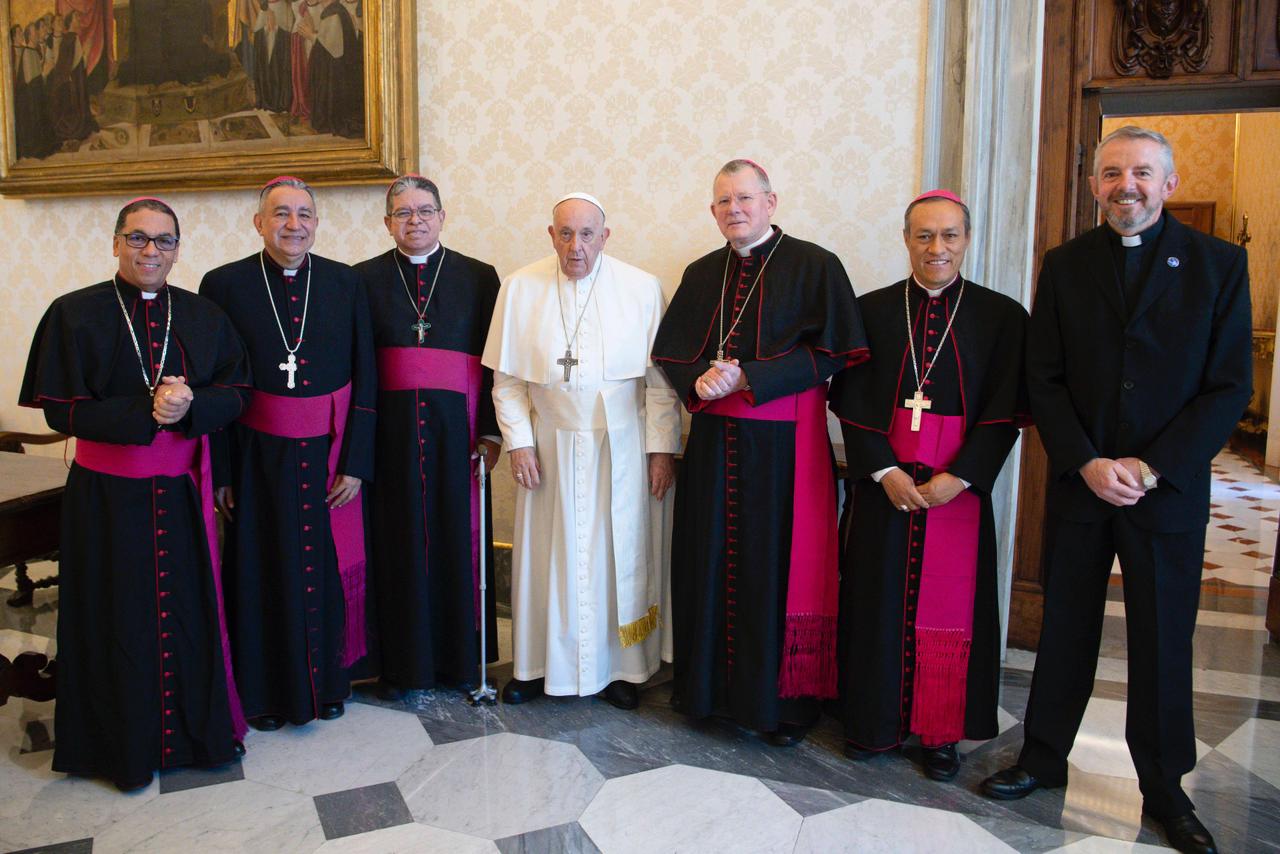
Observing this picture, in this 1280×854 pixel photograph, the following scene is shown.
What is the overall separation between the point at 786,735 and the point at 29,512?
8.21ft

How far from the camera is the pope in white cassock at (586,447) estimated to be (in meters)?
3.33

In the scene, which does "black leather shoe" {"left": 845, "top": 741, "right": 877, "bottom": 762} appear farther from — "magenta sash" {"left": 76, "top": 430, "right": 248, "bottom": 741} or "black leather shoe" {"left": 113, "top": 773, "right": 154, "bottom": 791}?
"black leather shoe" {"left": 113, "top": 773, "right": 154, "bottom": 791}

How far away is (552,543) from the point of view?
3412 millimetres

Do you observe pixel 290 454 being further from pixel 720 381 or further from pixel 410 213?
pixel 720 381

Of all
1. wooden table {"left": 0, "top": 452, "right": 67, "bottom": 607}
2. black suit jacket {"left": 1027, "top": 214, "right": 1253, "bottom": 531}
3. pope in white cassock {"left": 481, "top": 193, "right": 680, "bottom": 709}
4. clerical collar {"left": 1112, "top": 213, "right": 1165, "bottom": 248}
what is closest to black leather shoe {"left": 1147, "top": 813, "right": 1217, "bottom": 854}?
black suit jacket {"left": 1027, "top": 214, "right": 1253, "bottom": 531}

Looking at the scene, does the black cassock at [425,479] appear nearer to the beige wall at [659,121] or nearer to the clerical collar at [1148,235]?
the beige wall at [659,121]

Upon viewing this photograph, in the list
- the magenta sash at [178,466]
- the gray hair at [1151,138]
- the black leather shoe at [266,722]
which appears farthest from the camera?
the black leather shoe at [266,722]

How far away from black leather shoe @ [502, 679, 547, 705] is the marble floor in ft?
0.13

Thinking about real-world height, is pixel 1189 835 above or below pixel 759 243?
below

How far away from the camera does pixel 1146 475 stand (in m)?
2.50

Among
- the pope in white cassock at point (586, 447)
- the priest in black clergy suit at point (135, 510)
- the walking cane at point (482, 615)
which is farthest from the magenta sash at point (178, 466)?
the pope in white cassock at point (586, 447)

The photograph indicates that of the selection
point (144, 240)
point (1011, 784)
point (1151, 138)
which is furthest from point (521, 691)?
point (1151, 138)

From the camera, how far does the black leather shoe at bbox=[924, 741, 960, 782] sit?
2953mm

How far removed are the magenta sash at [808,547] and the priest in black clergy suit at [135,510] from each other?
165cm
